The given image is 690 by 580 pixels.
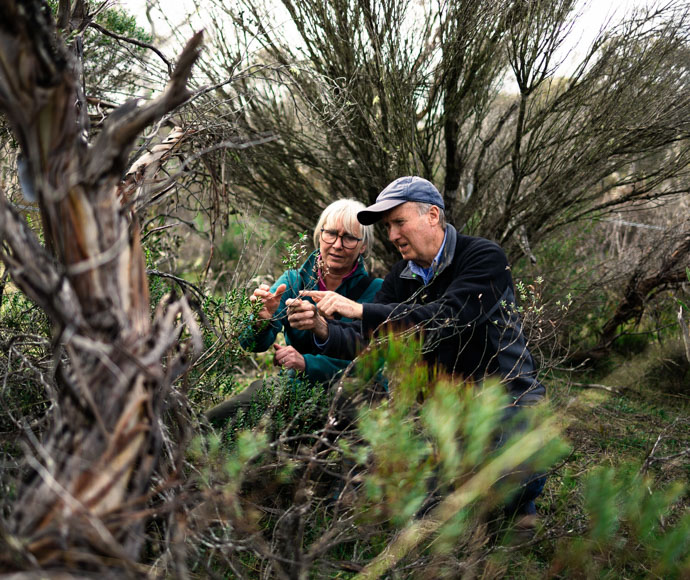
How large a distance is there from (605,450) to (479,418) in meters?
2.55

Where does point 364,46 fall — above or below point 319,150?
above

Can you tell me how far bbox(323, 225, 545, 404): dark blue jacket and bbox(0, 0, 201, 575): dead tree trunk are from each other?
4.74 ft

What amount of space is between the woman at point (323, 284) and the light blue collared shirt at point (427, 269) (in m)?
0.38

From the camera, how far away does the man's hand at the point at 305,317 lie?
2.16 meters

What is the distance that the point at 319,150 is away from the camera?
14.3ft

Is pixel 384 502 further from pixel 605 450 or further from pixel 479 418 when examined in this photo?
pixel 605 450

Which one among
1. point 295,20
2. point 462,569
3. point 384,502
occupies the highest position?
point 295,20

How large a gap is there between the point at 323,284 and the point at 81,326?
2.06 meters

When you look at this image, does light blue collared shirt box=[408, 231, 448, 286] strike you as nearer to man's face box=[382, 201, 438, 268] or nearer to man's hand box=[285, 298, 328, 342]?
man's face box=[382, 201, 438, 268]

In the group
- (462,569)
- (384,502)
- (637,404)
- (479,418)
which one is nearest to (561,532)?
(462,569)

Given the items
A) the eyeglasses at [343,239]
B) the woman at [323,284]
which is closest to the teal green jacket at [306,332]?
the woman at [323,284]

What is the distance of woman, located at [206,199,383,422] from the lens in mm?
2627

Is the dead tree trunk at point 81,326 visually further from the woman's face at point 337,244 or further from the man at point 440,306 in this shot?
the woman's face at point 337,244

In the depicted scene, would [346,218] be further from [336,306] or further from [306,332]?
[336,306]
